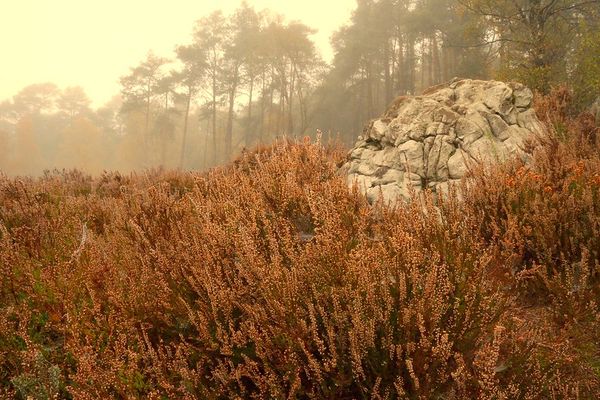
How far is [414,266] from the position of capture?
1.80 m

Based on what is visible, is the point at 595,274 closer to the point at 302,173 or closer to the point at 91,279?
the point at 302,173

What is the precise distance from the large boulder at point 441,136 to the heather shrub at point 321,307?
6.39 feet

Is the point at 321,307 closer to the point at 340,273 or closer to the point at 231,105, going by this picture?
the point at 340,273

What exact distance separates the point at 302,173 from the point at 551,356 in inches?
121

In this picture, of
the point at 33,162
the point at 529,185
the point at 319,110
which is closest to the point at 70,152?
the point at 33,162

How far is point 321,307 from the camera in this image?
64.5 inches

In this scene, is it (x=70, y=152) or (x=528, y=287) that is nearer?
(x=528, y=287)

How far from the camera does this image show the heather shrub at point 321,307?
163 cm

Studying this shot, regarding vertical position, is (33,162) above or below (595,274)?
above

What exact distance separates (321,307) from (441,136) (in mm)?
4916

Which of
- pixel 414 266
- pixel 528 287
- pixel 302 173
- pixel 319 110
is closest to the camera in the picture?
pixel 414 266

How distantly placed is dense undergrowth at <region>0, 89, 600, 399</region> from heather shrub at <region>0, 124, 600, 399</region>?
0.04 ft

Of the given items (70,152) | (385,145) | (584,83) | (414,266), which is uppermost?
(70,152)

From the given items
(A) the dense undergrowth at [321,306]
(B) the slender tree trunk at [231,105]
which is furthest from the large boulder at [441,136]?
(B) the slender tree trunk at [231,105]
